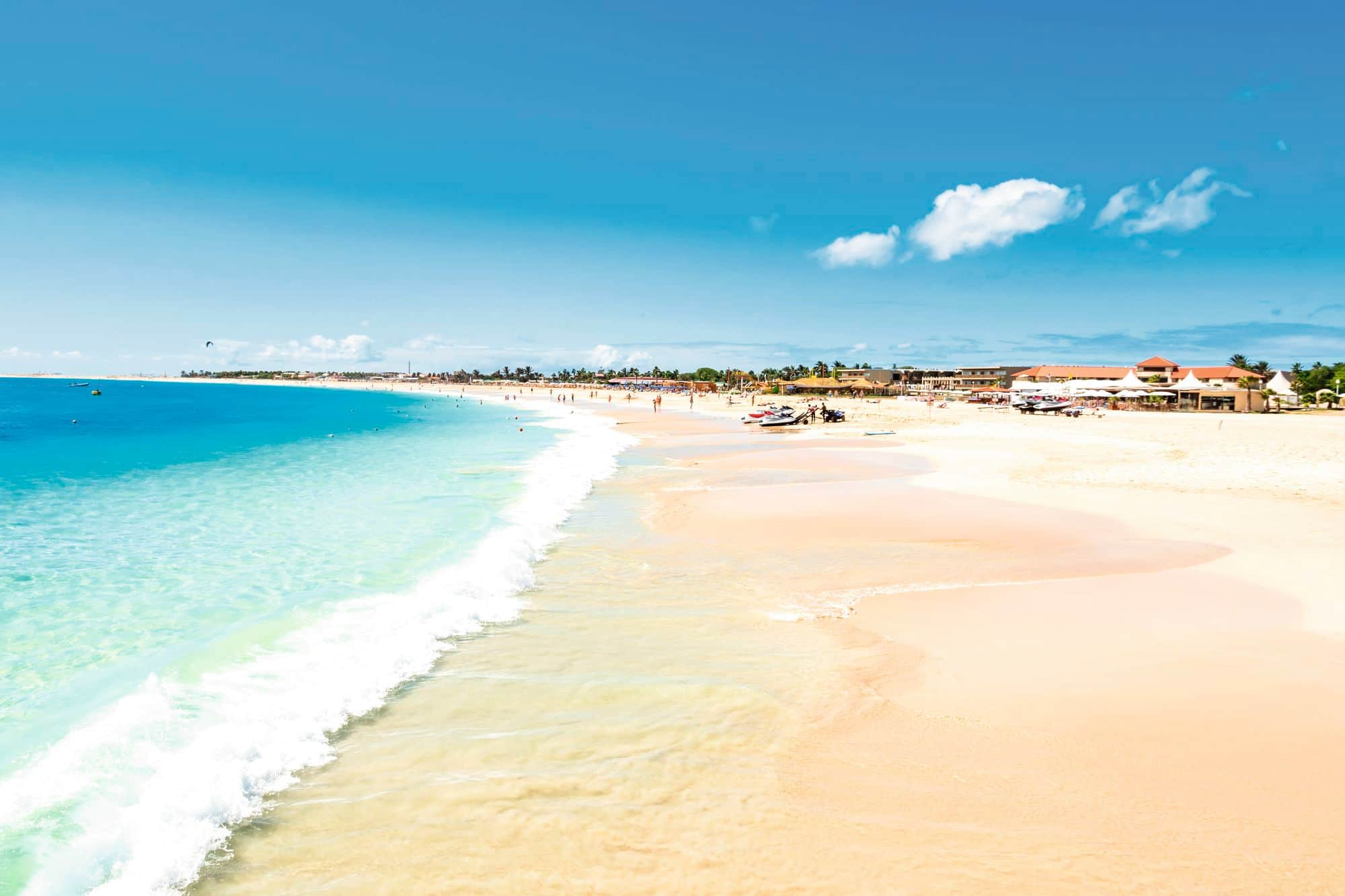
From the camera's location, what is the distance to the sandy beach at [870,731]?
14.8ft

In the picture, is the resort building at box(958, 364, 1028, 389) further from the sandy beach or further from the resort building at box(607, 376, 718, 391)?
the sandy beach

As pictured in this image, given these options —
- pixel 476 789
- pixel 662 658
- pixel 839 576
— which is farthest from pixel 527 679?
pixel 839 576

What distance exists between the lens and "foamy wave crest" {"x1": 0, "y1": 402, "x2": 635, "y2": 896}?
4.80m

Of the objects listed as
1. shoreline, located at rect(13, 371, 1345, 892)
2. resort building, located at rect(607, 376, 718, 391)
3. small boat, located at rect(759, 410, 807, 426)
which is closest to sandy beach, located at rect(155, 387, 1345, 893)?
shoreline, located at rect(13, 371, 1345, 892)

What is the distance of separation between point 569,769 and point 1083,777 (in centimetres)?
405

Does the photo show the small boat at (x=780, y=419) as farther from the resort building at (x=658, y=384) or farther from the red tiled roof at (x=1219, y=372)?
the resort building at (x=658, y=384)

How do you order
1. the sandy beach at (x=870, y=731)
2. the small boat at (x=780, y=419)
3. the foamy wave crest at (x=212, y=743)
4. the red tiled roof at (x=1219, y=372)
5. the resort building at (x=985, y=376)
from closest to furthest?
the sandy beach at (x=870, y=731)
the foamy wave crest at (x=212, y=743)
the small boat at (x=780, y=419)
the red tiled roof at (x=1219, y=372)
the resort building at (x=985, y=376)

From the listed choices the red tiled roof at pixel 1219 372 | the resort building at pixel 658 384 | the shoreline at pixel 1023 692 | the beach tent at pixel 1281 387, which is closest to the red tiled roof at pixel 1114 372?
the red tiled roof at pixel 1219 372

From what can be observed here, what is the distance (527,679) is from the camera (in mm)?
7527

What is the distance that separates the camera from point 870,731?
620 cm

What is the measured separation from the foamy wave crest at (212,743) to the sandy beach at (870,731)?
36cm

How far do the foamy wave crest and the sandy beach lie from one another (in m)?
0.36

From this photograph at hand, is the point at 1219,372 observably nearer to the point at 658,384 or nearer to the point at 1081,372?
the point at 1081,372

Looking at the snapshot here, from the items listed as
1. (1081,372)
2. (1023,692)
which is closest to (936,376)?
(1081,372)
